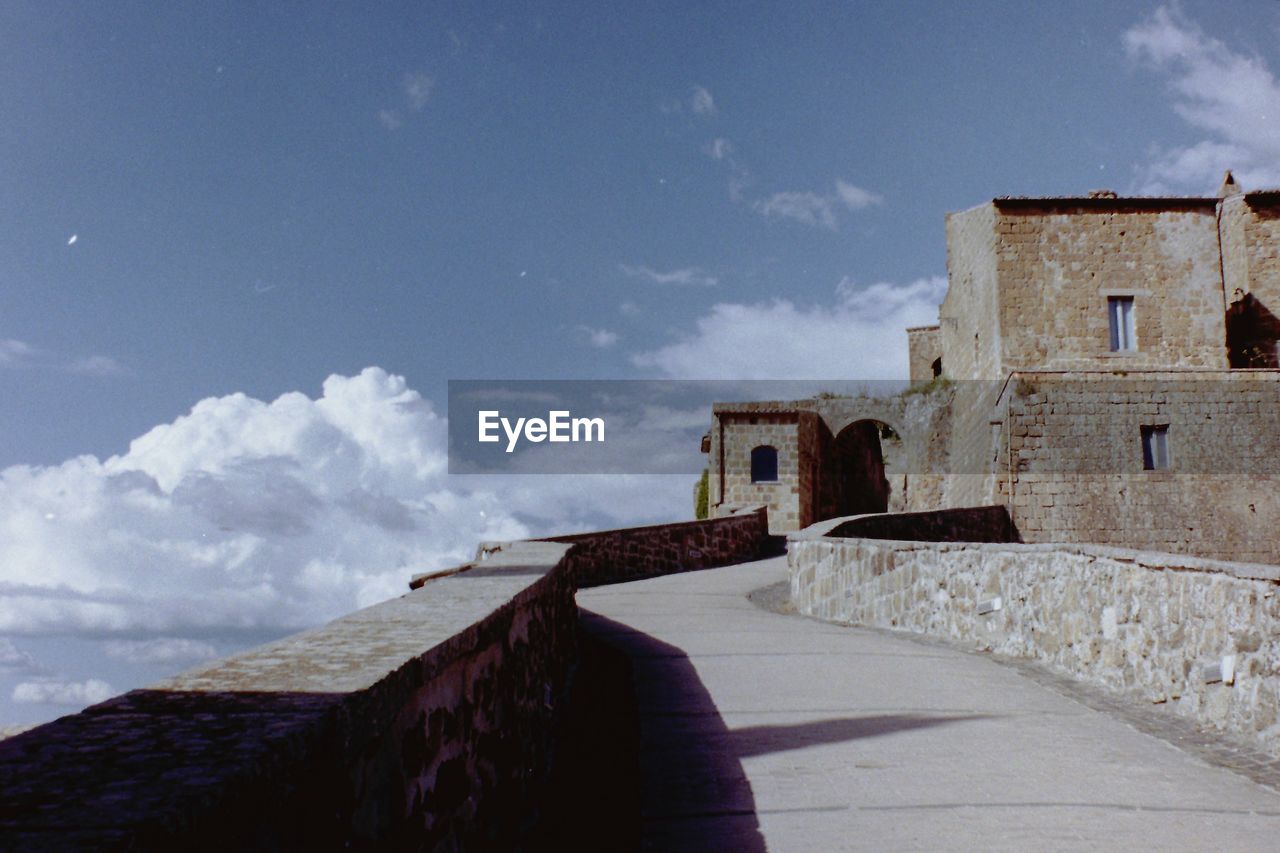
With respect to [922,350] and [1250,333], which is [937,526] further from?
[922,350]

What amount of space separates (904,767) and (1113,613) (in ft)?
8.90

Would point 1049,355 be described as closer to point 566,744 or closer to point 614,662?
point 614,662

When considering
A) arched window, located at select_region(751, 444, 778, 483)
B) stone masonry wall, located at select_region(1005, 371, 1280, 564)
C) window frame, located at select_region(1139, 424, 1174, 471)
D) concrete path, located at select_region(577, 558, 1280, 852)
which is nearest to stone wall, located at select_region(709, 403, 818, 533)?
arched window, located at select_region(751, 444, 778, 483)

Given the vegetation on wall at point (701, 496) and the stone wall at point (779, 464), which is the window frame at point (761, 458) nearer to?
the stone wall at point (779, 464)

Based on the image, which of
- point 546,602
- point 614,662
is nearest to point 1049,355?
point 614,662

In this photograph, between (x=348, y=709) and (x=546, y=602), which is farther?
(x=546, y=602)

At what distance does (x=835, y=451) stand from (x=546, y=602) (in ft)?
95.4

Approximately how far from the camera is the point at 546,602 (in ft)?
18.3

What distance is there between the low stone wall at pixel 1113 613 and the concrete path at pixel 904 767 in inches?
18.4

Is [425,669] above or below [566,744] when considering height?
above

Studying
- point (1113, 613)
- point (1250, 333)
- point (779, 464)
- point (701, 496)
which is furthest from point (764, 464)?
point (1113, 613)

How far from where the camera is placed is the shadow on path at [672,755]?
4238 millimetres

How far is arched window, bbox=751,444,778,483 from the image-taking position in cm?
3084

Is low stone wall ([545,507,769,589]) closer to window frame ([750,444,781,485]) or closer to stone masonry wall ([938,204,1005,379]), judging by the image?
window frame ([750,444,781,485])
